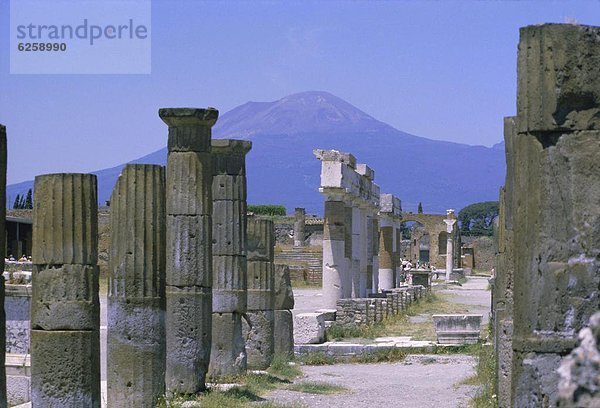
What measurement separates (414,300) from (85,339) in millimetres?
27240

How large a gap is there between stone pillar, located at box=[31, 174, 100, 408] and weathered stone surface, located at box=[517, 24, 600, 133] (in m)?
5.35

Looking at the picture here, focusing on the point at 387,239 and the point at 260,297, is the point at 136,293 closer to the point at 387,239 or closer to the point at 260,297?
the point at 260,297

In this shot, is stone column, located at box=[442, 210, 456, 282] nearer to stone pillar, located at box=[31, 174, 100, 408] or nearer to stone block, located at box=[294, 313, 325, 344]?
stone block, located at box=[294, 313, 325, 344]

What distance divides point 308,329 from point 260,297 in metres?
4.62

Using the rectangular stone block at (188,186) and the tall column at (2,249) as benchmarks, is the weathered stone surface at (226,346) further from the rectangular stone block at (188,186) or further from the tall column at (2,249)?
the tall column at (2,249)

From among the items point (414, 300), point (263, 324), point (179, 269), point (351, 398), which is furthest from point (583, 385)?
point (414, 300)

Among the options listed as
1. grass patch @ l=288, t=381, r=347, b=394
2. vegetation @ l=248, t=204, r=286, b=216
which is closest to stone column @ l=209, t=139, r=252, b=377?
grass patch @ l=288, t=381, r=347, b=394

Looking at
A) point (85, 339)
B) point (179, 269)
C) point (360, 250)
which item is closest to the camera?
point (85, 339)

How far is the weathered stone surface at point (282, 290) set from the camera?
19.8m

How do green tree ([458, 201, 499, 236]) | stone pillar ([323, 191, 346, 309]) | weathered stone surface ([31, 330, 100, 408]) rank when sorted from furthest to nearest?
green tree ([458, 201, 499, 236])
stone pillar ([323, 191, 346, 309])
weathered stone surface ([31, 330, 100, 408])

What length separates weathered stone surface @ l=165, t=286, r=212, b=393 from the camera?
44.1 ft

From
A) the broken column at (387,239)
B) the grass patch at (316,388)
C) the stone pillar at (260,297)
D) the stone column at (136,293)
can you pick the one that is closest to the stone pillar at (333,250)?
the stone pillar at (260,297)

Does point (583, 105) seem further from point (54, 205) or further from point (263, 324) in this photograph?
point (263, 324)

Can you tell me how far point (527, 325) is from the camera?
19.3ft
